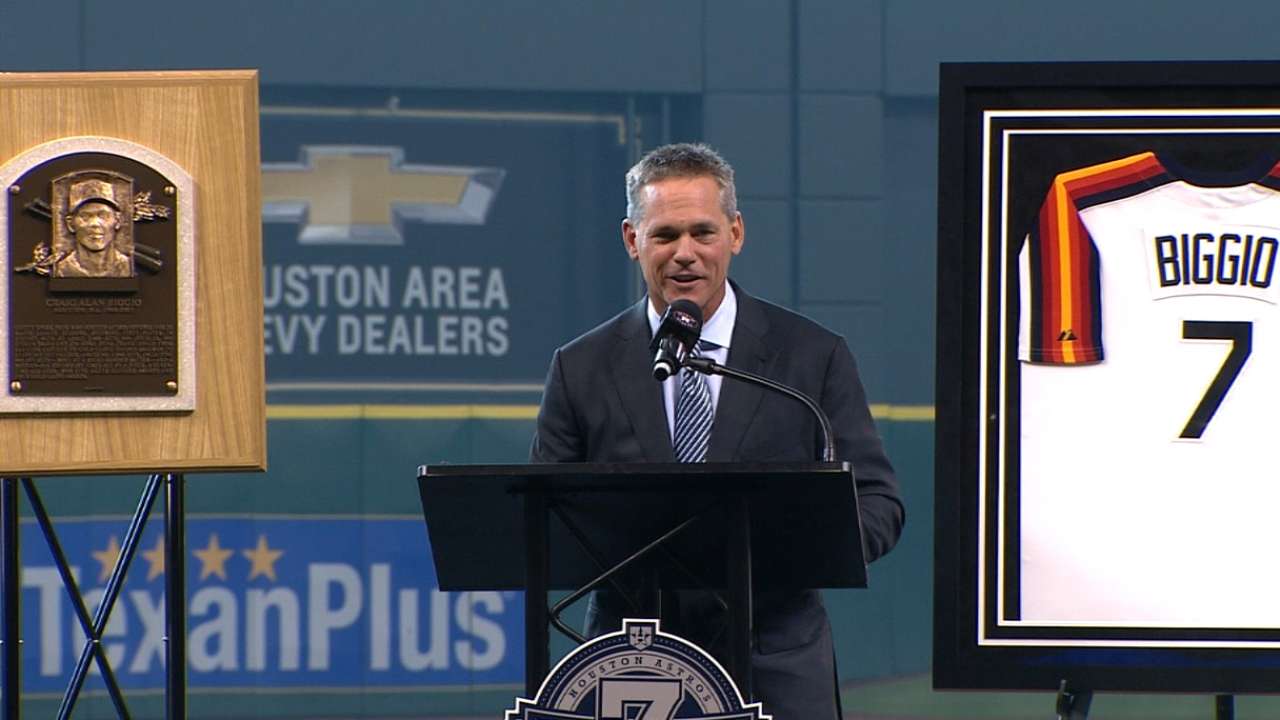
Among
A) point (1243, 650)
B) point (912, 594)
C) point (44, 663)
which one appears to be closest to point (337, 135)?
point (44, 663)

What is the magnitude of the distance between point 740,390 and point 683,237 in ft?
0.98

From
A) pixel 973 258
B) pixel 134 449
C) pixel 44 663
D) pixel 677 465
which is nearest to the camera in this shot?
pixel 677 465

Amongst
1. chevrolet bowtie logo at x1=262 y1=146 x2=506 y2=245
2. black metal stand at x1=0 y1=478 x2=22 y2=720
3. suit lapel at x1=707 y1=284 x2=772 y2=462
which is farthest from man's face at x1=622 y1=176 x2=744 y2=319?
chevrolet bowtie logo at x1=262 y1=146 x2=506 y2=245

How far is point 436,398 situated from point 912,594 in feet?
7.39

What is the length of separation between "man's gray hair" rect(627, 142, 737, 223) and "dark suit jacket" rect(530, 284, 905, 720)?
0.21 m

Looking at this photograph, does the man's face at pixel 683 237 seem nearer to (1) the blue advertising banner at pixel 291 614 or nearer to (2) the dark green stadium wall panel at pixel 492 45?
(1) the blue advertising banner at pixel 291 614

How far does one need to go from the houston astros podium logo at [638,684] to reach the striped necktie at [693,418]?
687mm

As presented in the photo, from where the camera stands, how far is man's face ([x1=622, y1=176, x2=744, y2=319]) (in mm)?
3295

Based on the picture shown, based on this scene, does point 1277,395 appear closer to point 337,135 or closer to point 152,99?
point 152,99

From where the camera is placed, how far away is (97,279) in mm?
3082

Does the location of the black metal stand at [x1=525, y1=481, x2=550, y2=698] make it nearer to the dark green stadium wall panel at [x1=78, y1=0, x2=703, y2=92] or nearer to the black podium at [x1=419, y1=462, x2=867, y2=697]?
the black podium at [x1=419, y1=462, x2=867, y2=697]

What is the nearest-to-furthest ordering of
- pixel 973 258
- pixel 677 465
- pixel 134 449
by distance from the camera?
pixel 677 465, pixel 134 449, pixel 973 258

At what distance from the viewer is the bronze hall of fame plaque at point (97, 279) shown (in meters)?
3.06

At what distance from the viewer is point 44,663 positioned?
7605 millimetres
